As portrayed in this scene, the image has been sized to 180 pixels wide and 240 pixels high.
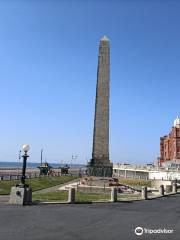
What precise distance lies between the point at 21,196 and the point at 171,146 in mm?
122244

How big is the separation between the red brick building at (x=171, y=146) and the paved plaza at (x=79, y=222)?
103245mm

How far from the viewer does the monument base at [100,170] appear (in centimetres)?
4200

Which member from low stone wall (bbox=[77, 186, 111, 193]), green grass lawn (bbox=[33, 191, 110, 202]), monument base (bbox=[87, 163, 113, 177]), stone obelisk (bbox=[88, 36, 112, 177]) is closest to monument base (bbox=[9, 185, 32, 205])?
green grass lawn (bbox=[33, 191, 110, 202])

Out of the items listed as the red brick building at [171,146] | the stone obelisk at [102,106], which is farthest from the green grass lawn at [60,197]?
the red brick building at [171,146]

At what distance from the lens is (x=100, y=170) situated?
139ft

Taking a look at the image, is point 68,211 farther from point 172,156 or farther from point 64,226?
point 172,156

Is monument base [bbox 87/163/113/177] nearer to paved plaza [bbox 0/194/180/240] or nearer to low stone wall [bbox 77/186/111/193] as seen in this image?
low stone wall [bbox 77/186/111/193]

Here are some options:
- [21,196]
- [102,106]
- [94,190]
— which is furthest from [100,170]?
[21,196]

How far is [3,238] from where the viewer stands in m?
12.8

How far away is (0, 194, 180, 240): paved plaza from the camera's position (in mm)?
13789

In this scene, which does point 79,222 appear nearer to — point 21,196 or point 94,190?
point 21,196

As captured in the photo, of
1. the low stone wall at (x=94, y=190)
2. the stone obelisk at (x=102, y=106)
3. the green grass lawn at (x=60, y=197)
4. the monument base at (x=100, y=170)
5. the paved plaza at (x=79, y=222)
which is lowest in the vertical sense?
the paved plaza at (x=79, y=222)

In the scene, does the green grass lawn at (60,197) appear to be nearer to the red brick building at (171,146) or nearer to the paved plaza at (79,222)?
the paved plaza at (79,222)

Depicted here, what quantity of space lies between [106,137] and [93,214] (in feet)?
70.0
